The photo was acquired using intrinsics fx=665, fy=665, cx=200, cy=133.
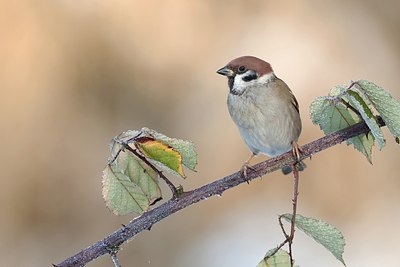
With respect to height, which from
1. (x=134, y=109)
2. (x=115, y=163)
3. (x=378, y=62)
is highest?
(x=134, y=109)

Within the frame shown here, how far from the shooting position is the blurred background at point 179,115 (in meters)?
3.54

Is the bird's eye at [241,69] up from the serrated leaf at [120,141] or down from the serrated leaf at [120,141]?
up

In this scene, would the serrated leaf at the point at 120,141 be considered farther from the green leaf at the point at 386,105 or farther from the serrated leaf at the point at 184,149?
the green leaf at the point at 386,105

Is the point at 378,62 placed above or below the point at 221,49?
below

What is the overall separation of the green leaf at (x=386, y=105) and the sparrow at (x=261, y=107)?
859mm

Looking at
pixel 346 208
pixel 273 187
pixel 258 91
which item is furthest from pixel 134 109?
pixel 258 91

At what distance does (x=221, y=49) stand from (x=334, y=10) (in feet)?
2.51

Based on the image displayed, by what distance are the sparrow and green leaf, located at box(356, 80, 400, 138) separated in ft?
2.82

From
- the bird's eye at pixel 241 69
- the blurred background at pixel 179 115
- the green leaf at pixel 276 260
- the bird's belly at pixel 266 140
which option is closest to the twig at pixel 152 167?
the green leaf at pixel 276 260

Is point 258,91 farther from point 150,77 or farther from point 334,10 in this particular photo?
point 334,10

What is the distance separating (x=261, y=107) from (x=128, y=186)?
92 cm

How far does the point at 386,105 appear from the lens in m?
0.84

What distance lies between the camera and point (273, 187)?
370cm

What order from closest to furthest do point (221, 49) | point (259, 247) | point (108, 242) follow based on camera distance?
point (108, 242), point (259, 247), point (221, 49)
